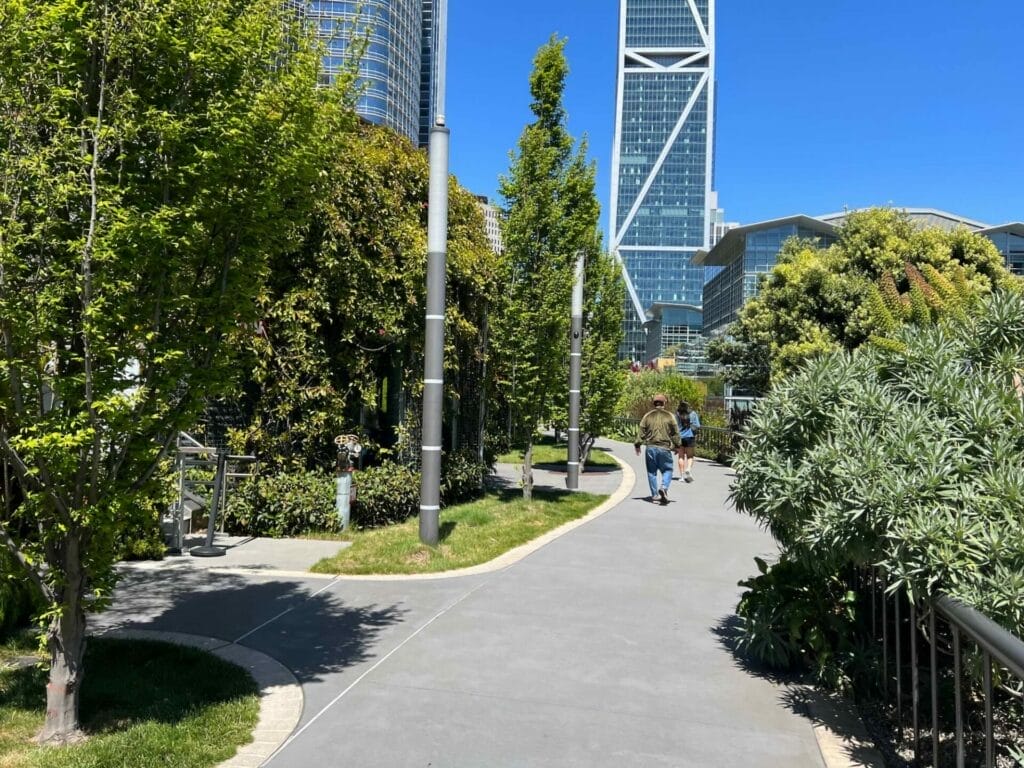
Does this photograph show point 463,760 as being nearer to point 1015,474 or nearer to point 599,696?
point 599,696

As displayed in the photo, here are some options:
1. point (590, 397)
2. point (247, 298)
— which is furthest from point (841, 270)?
point (247, 298)

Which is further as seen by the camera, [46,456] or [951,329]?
[951,329]

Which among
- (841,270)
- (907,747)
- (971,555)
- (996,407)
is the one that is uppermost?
(841,270)

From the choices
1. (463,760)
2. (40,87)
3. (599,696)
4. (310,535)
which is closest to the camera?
(40,87)

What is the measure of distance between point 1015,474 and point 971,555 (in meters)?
0.39

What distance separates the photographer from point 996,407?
3.30 meters

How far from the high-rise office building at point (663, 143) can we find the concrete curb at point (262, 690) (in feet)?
601

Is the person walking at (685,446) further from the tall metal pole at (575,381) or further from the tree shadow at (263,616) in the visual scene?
the tree shadow at (263,616)

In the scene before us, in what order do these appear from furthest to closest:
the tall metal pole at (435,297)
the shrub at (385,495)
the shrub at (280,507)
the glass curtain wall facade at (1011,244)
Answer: the glass curtain wall facade at (1011,244) < the shrub at (385,495) < the shrub at (280,507) < the tall metal pole at (435,297)

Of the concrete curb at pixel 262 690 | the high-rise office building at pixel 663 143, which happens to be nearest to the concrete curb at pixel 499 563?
the concrete curb at pixel 262 690

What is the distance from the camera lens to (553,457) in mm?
19641

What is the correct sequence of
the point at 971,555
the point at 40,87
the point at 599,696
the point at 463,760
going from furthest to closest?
the point at 599,696 < the point at 463,760 < the point at 40,87 < the point at 971,555

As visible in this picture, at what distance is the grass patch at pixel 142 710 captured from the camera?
3.33 metres

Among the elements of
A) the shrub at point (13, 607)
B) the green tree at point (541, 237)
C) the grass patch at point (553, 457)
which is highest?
the green tree at point (541, 237)
